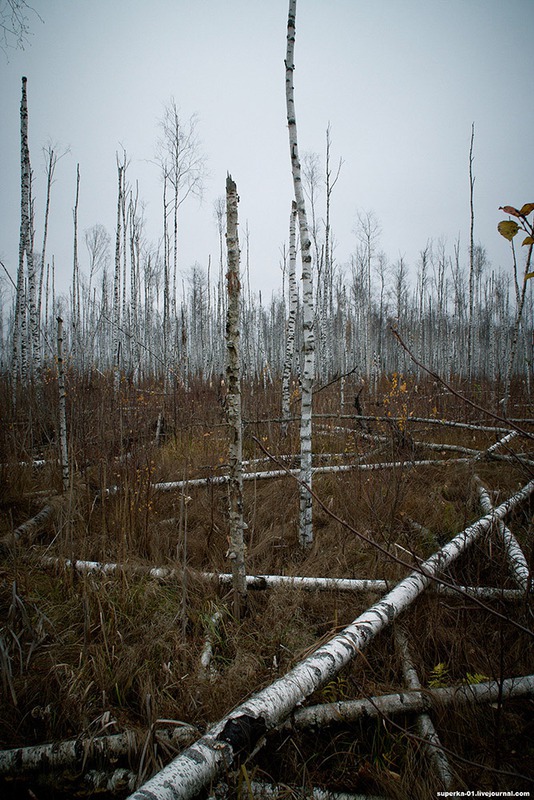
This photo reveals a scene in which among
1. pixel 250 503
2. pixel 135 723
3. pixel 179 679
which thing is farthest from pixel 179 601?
pixel 250 503

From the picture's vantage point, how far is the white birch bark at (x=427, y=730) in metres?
1.33

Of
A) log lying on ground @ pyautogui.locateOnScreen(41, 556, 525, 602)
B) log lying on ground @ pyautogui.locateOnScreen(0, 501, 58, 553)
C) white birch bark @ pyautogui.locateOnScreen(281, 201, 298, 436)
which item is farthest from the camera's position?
white birch bark @ pyautogui.locateOnScreen(281, 201, 298, 436)

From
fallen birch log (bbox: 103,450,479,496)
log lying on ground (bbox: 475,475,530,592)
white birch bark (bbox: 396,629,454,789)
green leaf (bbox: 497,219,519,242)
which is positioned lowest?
white birch bark (bbox: 396,629,454,789)

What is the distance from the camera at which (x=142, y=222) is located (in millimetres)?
19781

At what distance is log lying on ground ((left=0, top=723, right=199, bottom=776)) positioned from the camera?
1374mm

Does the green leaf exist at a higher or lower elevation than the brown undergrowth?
higher

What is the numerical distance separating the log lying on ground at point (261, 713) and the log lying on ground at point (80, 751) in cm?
27

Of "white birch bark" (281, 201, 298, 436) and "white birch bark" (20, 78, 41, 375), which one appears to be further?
"white birch bark" (20, 78, 41, 375)

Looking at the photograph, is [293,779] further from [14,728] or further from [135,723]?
[14,728]

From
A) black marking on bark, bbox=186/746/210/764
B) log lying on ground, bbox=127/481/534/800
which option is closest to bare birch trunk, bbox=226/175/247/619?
log lying on ground, bbox=127/481/534/800

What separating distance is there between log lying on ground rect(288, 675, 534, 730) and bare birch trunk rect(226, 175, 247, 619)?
758 millimetres

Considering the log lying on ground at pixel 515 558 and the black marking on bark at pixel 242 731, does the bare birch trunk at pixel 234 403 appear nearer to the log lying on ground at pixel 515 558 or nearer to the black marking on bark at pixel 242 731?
the black marking on bark at pixel 242 731

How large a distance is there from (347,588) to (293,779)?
41.3 inches

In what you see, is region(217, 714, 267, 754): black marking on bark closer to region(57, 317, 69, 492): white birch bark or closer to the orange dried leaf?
the orange dried leaf
